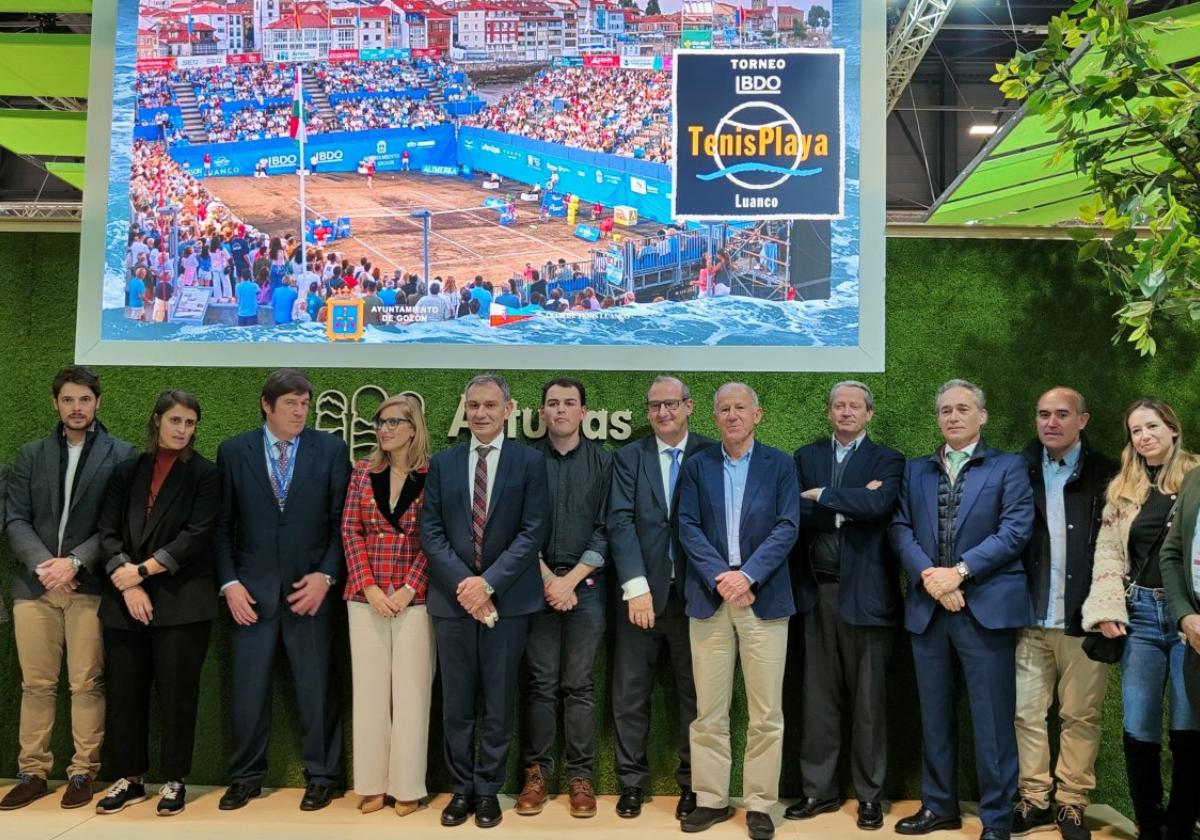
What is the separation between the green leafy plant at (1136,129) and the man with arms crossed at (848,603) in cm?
107

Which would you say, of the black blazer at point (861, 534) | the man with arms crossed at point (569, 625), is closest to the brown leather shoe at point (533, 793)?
the man with arms crossed at point (569, 625)

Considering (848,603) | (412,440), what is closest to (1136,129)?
(848,603)

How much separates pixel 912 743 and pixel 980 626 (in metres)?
0.85

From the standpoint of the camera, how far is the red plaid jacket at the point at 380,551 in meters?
4.25

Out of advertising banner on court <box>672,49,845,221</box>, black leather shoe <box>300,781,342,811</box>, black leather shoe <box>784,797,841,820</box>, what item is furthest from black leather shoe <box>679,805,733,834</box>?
advertising banner on court <box>672,49,845,221</box>

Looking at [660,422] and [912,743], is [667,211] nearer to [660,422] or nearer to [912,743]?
[660,422]

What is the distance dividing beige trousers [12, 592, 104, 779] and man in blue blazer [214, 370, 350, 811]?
530 millimetres

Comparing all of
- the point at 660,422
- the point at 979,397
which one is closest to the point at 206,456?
the point at 660,422

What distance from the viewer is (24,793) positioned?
14.2 ft

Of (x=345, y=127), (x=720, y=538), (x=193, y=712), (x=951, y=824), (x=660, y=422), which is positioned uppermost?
(x=345, y=127)

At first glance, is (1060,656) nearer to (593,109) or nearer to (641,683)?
(641,683)

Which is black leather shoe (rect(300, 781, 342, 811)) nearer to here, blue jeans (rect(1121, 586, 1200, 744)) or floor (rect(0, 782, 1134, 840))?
floor (rect(0, 782, 1134, 840))

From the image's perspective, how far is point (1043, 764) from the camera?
13.6ft

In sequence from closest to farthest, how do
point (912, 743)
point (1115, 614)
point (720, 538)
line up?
point (1115, 614)
point (720, 538)
point (912, 743)
